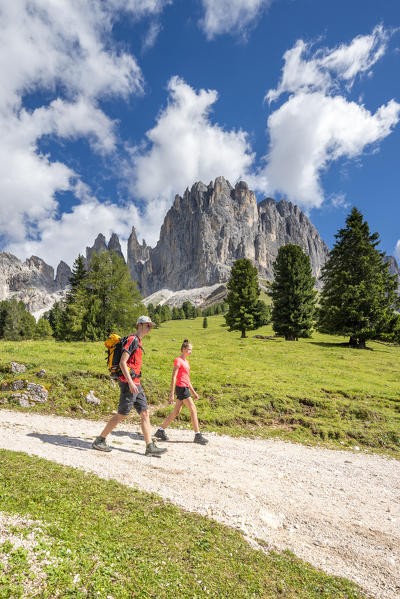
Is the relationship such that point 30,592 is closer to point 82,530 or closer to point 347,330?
point 82,530

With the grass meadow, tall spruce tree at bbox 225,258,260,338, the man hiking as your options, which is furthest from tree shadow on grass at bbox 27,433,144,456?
tall spruce tree at bbox 225,258,260,338

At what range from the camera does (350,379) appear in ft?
60.4

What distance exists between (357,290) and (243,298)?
1705 centimetres

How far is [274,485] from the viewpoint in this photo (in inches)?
260

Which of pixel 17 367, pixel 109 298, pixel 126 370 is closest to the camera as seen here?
pixel 126 370

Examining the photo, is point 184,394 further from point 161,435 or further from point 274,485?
point 274,485

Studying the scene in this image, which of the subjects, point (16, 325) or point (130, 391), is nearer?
point (130, 391)

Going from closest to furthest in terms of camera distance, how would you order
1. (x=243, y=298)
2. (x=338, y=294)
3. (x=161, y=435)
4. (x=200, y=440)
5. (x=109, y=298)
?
1. (x=200, y=440)
2. (x=161, y=435)
3. (x=109, y=298)
4. (x=338, y=294)
5. (x=243, y=298)

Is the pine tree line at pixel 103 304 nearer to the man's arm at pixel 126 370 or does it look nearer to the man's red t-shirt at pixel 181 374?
the man's red t-shirt at pixel 181 374

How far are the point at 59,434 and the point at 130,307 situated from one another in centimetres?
2353

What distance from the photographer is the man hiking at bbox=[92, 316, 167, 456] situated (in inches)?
290

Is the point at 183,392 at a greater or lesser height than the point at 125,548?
greater

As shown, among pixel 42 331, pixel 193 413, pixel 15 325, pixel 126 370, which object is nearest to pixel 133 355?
pixel 126 370

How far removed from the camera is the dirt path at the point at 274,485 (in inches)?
180
